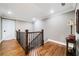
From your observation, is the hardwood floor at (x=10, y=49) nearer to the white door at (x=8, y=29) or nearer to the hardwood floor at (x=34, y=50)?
the hardwood floor at (x=34, y=50)

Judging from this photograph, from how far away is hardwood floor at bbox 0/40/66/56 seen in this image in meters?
1.94

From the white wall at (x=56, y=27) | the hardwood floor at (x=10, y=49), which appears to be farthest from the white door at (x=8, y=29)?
the white wall at (x=56, y=27)

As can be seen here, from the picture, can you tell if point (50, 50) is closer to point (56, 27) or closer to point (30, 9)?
point (56, 27)

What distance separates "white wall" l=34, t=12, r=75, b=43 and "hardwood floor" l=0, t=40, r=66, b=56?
7.1 inches

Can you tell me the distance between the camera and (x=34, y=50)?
2.04 meters

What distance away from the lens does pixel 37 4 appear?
6.24ft

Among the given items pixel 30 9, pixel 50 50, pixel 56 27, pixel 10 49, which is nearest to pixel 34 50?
pixel 50 50

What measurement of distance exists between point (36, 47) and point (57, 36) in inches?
22.7

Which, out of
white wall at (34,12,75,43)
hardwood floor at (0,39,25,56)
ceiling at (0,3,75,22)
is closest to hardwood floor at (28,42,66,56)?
white wall at (34,12,75,43)

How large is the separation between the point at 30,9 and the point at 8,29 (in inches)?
26.8

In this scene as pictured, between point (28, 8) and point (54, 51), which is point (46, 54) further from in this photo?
point (28, 8)

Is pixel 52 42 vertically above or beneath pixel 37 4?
beneath

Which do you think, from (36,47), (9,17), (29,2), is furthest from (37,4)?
(36,47)

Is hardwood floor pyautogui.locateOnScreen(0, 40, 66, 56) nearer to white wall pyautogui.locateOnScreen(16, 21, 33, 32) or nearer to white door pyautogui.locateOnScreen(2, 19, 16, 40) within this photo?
white door pyautogui.locateOnScreen(2, 19, 16, 40)
